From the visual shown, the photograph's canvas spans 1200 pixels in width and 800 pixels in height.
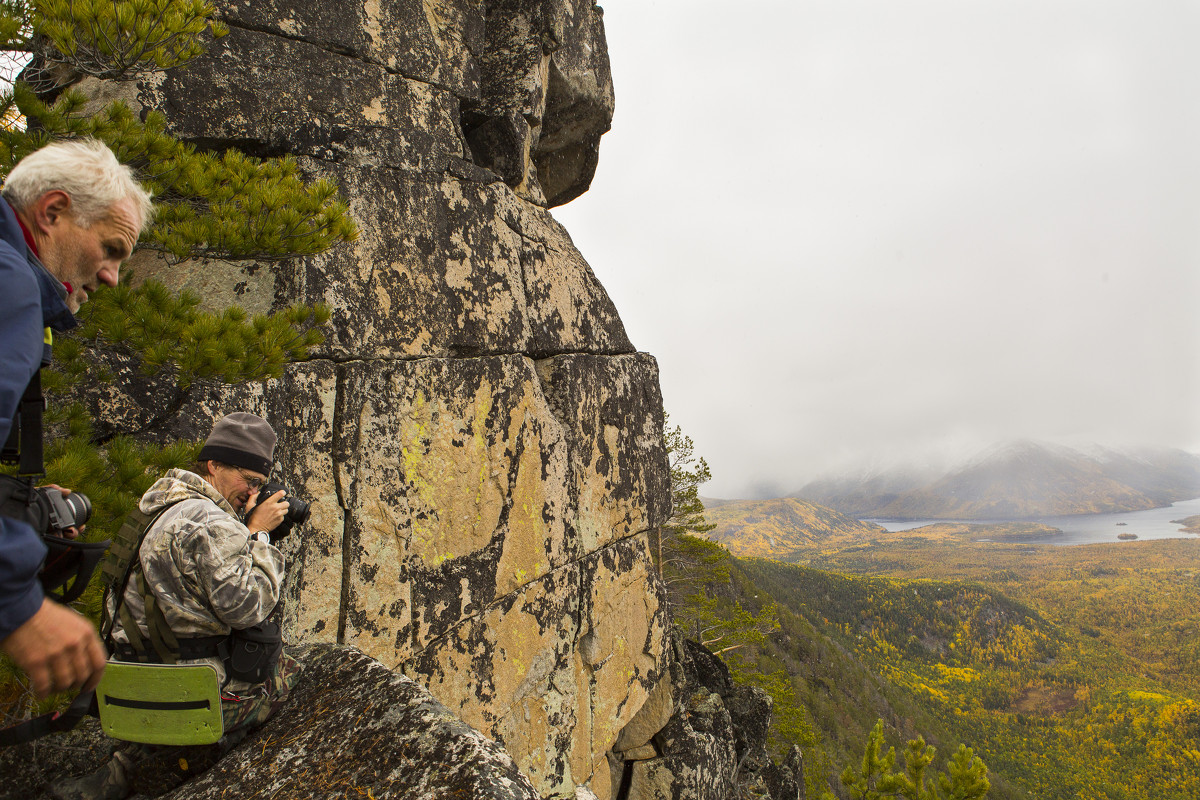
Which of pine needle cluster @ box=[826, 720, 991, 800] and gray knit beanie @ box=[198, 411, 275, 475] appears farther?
pine needle cluster @ box=[826, 720, 991, 800]

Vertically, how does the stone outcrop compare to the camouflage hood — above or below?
below

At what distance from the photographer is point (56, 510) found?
239cm

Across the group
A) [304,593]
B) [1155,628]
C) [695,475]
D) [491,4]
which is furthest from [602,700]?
[1155,628]

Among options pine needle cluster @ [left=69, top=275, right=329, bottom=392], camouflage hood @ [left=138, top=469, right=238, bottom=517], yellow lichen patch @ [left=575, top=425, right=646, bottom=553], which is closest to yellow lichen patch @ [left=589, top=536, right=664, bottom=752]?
yellow lichen patch @ [left=575, top=425, right=646, bottom=553]

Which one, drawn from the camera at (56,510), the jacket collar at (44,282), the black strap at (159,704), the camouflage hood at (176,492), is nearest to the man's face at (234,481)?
the camouflage hood at (176,492)

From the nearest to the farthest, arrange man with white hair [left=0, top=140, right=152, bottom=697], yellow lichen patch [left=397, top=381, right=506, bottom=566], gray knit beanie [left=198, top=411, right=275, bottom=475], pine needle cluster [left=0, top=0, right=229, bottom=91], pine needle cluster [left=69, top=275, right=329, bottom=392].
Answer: man with white hair [left=0, top=140, right=152, bottom=697]
gray knit beanie [left=198, top=411, right=275, bottom=475]
pine needle cluster [left=0, top=0, right=229, bottom=91]
pine needle cluster [left=69, top=275, right=329, bottom=392]
yellow lichen patch [left=397, top=381, right=506, bottom=566]

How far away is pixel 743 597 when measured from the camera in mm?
55594

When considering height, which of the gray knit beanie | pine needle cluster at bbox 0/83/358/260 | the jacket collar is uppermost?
pine needle cluster at bbox 0/83/358/260

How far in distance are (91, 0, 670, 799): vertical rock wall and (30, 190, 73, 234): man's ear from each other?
2.69m

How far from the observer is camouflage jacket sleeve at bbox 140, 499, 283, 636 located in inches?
107

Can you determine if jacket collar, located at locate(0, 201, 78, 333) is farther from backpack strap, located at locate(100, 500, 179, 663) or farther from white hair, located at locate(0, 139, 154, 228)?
backpack strap, located at locate(100, 500, 179, 663)

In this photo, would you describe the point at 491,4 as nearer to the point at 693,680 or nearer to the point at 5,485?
the point at 5,485

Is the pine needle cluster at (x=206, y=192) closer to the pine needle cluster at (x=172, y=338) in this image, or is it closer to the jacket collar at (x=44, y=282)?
the pine needle cluster at (x=172, y=338)

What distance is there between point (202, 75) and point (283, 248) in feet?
10.2
